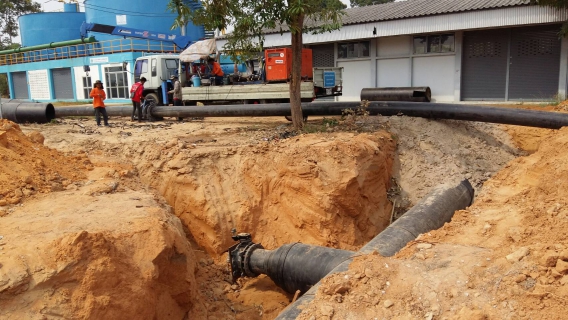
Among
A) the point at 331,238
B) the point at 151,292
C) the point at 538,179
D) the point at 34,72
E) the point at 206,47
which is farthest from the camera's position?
the point at 34,72

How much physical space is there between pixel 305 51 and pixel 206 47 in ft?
11.8

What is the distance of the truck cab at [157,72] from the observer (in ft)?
52.8

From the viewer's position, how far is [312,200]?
805 cm

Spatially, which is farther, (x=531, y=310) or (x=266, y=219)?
(x=266, y=219)

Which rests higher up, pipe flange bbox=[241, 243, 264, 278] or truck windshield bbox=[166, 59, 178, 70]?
truck windshield bbox=[166, 59, 178, 70]

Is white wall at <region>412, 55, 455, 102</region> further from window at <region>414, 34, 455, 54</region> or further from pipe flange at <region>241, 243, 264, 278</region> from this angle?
pipe flange at <region>241, 243, 264, 278</region>

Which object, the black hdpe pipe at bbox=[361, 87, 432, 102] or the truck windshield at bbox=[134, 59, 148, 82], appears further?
the truck windshield at bbox=[134, 59, 148, 82]

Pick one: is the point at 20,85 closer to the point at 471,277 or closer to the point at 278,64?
the point at 278,64

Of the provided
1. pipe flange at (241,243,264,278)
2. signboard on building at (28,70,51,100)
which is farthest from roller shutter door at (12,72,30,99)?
pipe flange at (241,243,264,278)

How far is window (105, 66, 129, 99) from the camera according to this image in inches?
1033

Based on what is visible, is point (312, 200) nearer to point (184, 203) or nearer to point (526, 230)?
point (184, 203)

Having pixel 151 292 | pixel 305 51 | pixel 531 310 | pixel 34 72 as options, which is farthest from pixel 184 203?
pixel 34 72

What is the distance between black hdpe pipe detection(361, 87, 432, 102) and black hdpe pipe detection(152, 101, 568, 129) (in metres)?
4.33

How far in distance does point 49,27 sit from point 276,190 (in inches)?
1434
